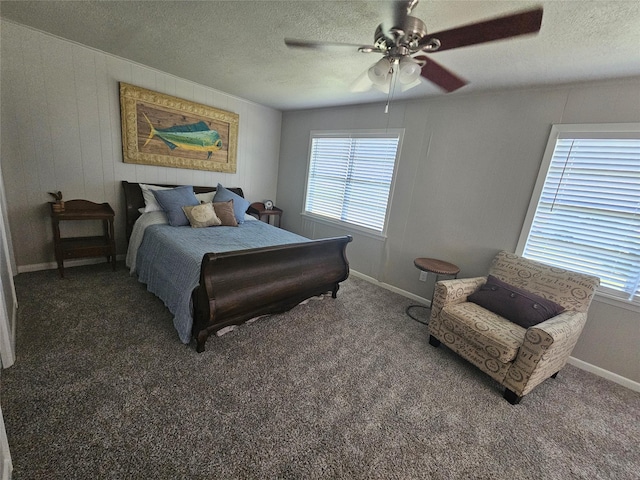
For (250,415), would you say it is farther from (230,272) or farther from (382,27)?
(382,27)

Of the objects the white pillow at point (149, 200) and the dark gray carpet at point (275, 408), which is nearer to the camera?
the dark gray carpet at point (275, 408)

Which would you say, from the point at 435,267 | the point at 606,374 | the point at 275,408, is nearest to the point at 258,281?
the point at 275,408

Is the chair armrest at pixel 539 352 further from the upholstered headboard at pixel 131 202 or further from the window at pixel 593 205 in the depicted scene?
the upholstered headboard at pixel 131 202

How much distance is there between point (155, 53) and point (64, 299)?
263 centimetres

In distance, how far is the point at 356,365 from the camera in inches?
81.5

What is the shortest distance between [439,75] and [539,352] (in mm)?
2045

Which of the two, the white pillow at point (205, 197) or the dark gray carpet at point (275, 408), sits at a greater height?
the white pillow at point (205, 197)

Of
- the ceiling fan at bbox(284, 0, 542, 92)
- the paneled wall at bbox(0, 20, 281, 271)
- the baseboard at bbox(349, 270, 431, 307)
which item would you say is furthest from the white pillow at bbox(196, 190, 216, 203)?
the ceiling fan at bbox(284, 0, 542, 92)

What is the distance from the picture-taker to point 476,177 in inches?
111

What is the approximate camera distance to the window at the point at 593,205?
2.07m

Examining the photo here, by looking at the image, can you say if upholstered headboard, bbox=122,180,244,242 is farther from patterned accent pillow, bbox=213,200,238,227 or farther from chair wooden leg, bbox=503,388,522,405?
chair wooden leg, bbox=503,388,522,405

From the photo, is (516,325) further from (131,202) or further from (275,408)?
(131,202)

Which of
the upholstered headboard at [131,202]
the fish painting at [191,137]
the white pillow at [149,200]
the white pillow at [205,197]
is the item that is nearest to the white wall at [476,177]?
the fish painting at [191,137]

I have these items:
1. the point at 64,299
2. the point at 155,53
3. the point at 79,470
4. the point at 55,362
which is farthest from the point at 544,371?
the point at 155,53
